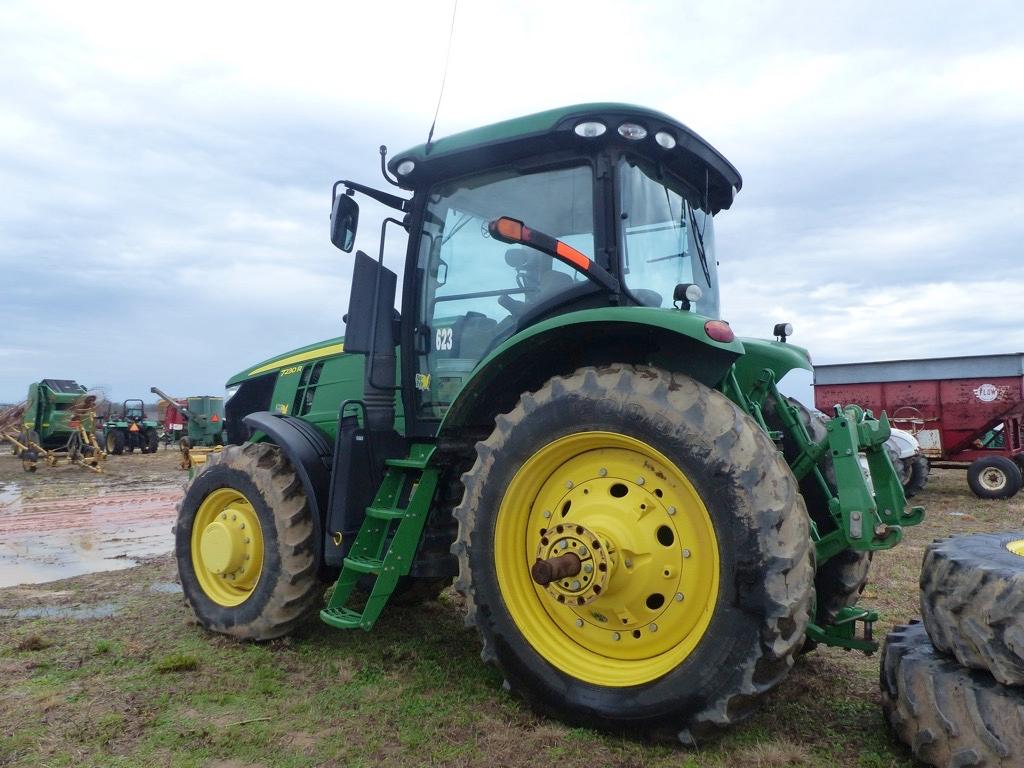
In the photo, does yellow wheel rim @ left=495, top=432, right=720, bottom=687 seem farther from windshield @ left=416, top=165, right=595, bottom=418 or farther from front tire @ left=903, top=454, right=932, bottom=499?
front tire @ left=903, top=454, right=932, bottom=499

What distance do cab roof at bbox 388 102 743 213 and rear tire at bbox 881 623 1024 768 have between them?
2.32 meters

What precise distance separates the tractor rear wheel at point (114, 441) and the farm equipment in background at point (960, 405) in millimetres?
23175

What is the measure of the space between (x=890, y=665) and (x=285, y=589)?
288cm

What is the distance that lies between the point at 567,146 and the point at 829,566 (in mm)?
2341

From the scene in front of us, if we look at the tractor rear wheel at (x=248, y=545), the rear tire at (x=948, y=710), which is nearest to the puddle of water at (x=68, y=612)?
the tractor rear wheel at (x=248, y=545)

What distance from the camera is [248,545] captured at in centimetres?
432

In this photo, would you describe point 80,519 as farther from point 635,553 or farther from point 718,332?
point 718,332

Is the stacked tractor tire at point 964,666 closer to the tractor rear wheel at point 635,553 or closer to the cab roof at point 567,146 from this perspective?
the tractor rear wheel at point 635,553

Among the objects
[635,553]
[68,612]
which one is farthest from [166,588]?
[635,553]

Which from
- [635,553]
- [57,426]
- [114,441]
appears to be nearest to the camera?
[635,553]

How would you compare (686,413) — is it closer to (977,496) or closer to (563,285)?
(563,285)

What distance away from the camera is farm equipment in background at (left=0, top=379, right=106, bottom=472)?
797 inches

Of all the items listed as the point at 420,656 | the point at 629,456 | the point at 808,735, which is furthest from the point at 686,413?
the point at 420,656

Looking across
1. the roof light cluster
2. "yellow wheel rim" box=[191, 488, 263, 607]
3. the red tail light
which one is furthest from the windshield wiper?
"yellow wheel rim" box=[191, 488, 263, 607]
